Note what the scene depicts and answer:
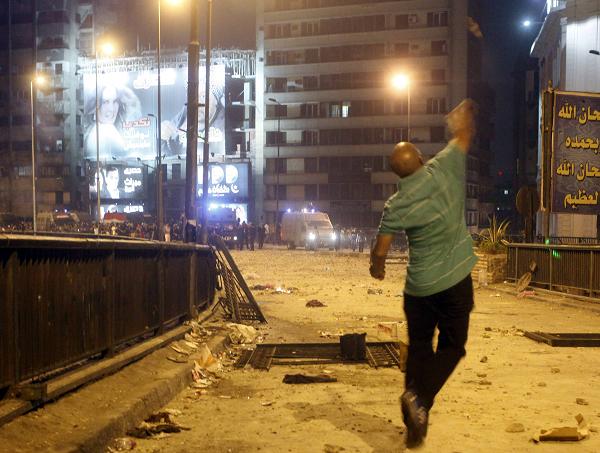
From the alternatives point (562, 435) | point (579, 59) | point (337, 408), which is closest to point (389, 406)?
point (337, 408)

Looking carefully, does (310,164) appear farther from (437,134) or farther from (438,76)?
(438,76)

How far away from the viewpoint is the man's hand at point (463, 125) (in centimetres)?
466

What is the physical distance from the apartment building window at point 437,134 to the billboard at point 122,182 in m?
30.1

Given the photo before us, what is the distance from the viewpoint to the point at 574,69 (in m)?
39.3

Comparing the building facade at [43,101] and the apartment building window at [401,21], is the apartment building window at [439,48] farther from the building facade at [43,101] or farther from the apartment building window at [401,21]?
the building facade at [43,101]

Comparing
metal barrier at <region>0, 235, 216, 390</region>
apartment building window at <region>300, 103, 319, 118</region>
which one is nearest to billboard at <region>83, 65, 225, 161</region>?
apartment building window at <region>300, 103, 319, 118</region>

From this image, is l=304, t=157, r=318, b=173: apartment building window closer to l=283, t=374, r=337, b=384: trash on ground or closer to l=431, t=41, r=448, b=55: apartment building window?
l=431, t=41, r=448, b=55: apartment building window

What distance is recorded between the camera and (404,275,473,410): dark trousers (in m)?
4.36

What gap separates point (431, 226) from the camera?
14.5ft

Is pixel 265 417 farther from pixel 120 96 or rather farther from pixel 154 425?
pixel 120 96

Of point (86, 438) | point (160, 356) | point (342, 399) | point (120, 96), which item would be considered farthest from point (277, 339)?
point (120, 96)

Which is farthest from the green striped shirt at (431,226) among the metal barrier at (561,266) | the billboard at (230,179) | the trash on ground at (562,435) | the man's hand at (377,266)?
the billboard at (230,179)

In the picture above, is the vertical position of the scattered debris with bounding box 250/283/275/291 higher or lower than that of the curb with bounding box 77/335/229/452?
lower

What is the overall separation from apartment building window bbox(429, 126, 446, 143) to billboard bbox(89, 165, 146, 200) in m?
30.1
